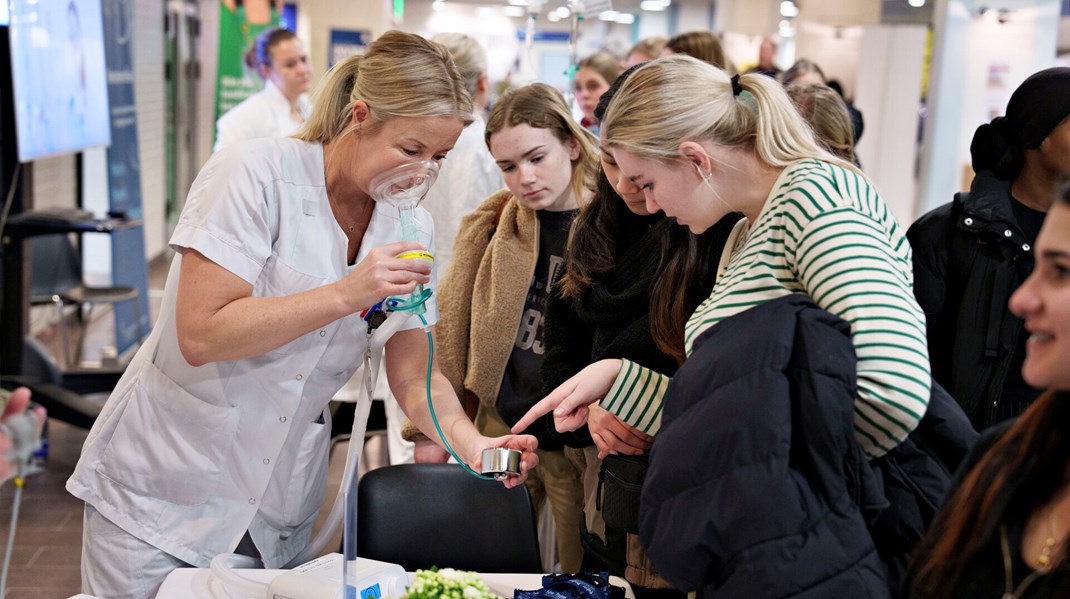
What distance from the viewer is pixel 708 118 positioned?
1578 millimetres

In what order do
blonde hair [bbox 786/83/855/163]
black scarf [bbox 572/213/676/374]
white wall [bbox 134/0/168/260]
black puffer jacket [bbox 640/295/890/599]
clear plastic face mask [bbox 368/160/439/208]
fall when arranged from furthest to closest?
white wall [bbox 134/0/168/260] → blonde hair [bbox 786/83/855/163] → black scarf [bbox 572/213/676/374] → clear plastic face mask [bbox 368/160/439/208] → black puffer jacket [bbox 640/295/890/599]

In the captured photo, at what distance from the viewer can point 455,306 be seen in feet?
8.83

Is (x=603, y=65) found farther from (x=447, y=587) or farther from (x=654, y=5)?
(x=654, y=5)

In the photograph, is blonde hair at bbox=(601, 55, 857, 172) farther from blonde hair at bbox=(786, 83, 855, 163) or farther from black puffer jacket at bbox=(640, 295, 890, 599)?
blonde hair at bbox=(786, 83, 855, 163)

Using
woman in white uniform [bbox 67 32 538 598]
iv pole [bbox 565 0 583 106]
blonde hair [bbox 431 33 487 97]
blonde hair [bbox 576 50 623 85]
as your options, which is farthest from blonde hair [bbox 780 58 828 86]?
woman in white uniform [bbox 67 32 538 598]

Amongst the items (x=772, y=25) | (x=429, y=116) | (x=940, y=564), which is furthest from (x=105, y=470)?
(x=772, y=25)

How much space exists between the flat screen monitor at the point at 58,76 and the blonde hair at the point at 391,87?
107 inches

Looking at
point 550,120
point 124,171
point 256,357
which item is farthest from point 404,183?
point 124,171

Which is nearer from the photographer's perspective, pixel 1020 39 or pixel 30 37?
pixel 30 37

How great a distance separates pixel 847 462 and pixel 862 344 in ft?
0.49

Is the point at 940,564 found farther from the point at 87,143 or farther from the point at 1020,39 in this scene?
the point at 1020,39

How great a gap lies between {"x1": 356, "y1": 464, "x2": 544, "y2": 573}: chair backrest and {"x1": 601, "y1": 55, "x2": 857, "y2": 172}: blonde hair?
0.91 meters

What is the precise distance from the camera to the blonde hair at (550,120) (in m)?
2.54

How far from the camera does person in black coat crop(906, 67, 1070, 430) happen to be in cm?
239
